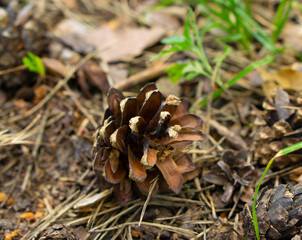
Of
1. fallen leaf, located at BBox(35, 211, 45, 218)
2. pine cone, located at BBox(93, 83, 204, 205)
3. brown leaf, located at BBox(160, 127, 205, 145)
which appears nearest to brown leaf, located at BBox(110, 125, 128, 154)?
pine cone, located at BBox(93, 83, 204, 205)

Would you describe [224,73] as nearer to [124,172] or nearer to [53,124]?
[124,172]

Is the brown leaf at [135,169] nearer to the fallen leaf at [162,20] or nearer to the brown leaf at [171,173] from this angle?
the brown leaf at [171,173]

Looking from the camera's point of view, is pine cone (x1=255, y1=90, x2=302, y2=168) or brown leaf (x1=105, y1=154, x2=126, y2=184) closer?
brown leaf (x1=105, y1=154, x2=126, y2=184)

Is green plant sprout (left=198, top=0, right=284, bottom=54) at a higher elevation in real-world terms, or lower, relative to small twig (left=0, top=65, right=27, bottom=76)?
higher

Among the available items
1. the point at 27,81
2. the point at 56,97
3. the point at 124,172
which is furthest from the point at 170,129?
the point at 27,81

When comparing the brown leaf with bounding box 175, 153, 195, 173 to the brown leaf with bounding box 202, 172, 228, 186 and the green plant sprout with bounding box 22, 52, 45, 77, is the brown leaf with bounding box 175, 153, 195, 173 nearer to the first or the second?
the brown leaf with bounding box 202, 172, 228, 186

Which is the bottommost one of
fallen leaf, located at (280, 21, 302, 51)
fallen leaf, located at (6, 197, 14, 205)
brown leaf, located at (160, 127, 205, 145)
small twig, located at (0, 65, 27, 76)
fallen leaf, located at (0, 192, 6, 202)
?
fallen leaf, located at (6, 197, 14, 205)

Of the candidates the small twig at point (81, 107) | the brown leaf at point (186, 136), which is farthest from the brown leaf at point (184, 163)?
the small twig at point (81, 107)
